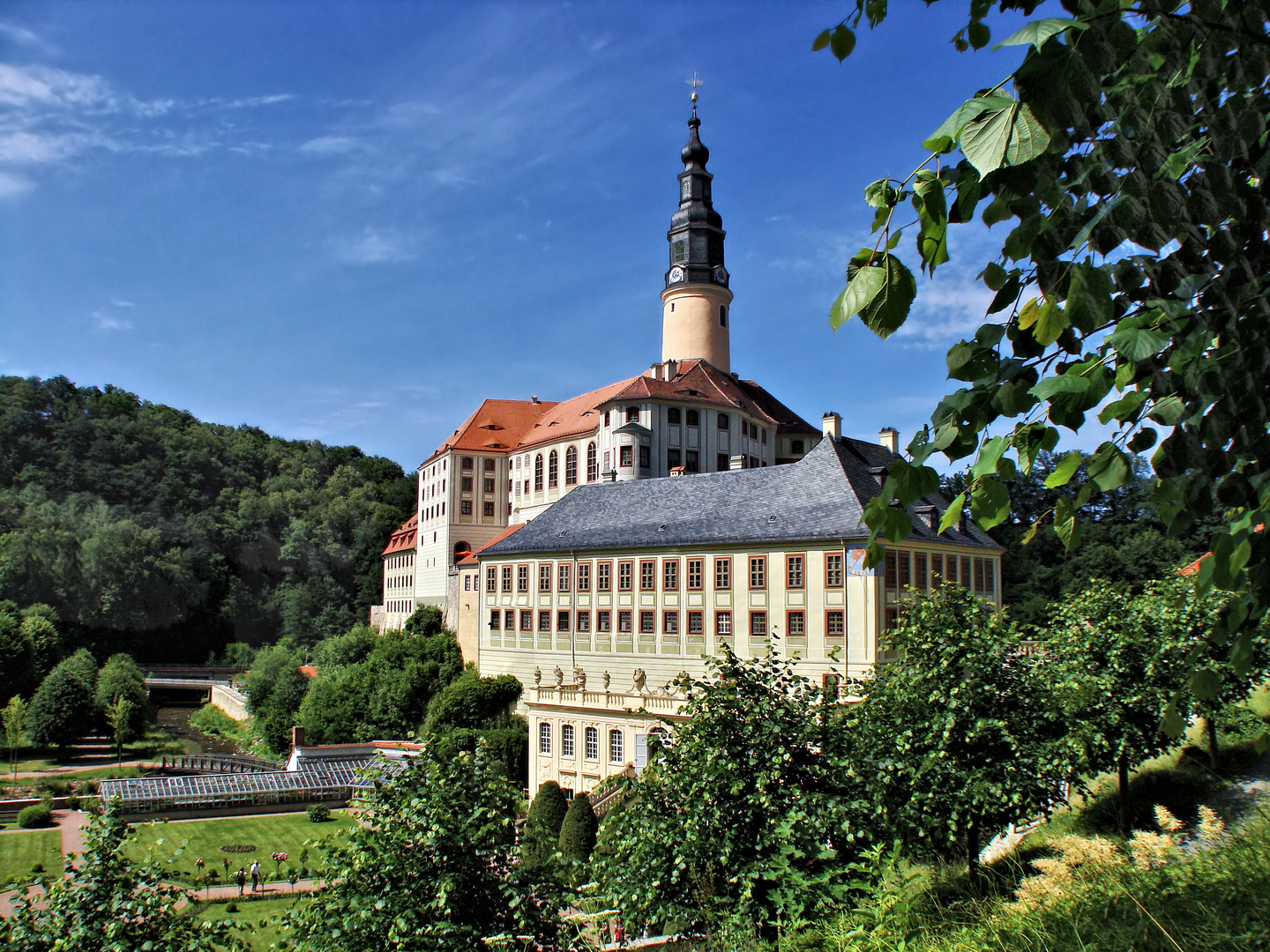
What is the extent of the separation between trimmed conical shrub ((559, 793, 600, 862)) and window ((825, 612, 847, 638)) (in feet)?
37.1

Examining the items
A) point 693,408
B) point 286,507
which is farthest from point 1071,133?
point 286,507

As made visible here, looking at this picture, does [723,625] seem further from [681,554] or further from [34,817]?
[34,817]

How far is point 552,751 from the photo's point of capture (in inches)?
1510

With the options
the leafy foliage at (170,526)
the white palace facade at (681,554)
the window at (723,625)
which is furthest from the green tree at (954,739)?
the leafy foliage at (170,526)

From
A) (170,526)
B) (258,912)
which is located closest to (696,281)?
(258,912)

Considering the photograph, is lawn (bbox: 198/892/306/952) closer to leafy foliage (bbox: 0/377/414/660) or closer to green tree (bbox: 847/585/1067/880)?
green tree (bbox: 847/585/1067/880)

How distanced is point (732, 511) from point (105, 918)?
31.4 meters

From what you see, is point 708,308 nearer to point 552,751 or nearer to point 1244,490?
point 552,751

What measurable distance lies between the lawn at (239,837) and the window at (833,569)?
2011cm

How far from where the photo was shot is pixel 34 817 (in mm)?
39500

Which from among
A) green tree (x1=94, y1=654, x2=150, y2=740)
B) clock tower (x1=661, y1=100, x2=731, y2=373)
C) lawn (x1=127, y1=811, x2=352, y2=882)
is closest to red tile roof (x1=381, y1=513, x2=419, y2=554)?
green tree (x1=94, y1=654, x2=150, y2=740)

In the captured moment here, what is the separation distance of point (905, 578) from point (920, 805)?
2126 centimetres

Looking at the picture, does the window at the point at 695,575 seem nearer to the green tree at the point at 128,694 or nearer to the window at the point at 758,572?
the window at the point at 758,572

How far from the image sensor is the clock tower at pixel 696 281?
2586 inches
